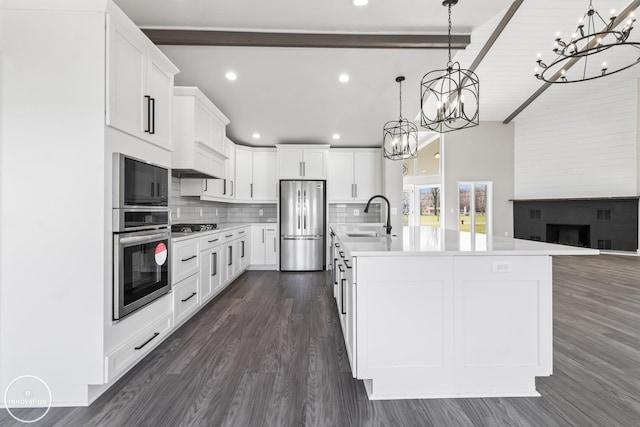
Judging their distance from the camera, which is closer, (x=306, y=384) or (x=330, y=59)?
(x=306, y=384)

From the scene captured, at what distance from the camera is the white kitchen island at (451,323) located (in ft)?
5.63

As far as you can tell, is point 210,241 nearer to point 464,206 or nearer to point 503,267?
point 503,267

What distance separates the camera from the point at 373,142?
19.4ft

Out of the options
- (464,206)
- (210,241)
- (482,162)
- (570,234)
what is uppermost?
(482,162)

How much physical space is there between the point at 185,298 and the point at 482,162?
8514 millimetres

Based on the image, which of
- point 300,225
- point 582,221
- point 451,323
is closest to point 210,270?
point 300,225

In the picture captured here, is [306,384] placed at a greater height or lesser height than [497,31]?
lesser

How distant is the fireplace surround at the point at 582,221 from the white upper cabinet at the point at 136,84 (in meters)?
9.10

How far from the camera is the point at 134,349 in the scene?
1.95 m

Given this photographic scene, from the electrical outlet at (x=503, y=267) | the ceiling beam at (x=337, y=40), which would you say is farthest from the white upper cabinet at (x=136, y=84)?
the electrical outlet at (x=503, y=267)

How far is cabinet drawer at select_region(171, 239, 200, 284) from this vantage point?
2.62 meters

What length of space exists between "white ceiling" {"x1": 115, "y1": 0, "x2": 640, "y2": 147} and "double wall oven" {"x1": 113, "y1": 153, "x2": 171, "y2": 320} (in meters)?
1.77

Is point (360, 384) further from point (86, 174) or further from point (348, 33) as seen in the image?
point (348, 33)

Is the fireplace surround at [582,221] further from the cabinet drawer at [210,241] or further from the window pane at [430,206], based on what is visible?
the cabinet drawer at [210,241]
